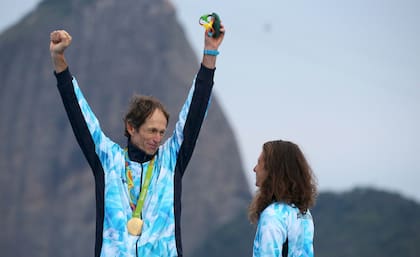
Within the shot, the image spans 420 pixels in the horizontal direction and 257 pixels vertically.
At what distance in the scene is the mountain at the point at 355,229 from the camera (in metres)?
60.2

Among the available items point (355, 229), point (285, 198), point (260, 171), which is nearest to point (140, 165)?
point (260, 171)

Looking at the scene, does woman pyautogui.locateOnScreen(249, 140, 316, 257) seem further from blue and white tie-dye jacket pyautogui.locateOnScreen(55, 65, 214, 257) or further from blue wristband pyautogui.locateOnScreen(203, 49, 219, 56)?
blue wristband pyautogui.locateOnScreen(203, 49, 219, 56)

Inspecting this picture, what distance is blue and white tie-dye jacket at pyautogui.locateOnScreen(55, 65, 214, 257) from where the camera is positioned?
5859 mm

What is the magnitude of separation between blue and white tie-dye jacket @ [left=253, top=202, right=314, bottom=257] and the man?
0.54 metres

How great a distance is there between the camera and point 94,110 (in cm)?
7050

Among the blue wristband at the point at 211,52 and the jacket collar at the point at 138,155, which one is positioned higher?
the blue wristband at the point at 211,52

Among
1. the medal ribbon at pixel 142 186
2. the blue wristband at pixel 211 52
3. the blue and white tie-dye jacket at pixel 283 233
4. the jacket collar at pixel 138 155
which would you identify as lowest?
the blue and white tie-dye jacket at pixel 283 233

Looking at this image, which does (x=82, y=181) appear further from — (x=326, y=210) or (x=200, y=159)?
(x=326, y=210)

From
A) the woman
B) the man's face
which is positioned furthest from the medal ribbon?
the woman

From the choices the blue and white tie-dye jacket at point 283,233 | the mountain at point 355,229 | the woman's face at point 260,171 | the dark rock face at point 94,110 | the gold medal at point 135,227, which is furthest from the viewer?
the dark rock face at point 94,110

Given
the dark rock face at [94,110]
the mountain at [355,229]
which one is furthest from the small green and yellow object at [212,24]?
the dark rock face at [94,110]

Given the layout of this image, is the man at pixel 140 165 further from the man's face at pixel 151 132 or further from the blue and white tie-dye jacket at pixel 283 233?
the blue and white tie-dye jacket at pixel 283 233

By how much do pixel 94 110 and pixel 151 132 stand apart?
2557 inches

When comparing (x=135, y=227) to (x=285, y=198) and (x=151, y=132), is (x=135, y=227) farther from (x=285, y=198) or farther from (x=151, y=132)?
(x=285, y=198)
